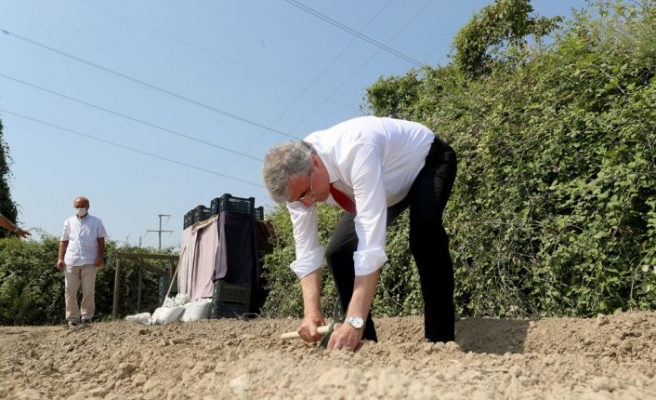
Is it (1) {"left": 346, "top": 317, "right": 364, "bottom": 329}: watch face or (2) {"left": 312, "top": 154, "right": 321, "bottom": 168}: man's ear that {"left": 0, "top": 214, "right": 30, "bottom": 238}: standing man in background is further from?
(1) {"left": 346, "top": 317, "right": 364, "bottom": 329}: watch face

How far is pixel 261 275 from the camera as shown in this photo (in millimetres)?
8141

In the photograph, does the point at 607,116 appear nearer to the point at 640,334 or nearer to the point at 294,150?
the point at 640,334

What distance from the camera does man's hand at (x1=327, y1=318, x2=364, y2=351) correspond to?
2123 millimetres

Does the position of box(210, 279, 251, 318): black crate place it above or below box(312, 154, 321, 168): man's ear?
below

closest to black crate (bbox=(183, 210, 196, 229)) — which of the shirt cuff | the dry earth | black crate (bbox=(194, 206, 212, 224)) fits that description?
black crate (bbox=(194, 206, 212, 224))

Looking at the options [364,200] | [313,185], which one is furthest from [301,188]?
[364,200]

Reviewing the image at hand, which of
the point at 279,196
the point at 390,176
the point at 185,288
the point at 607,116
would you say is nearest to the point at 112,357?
the point at 279,196

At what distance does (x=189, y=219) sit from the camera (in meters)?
10.6

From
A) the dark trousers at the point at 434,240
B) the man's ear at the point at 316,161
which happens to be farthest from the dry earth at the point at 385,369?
the man's ear at the point at 316,161

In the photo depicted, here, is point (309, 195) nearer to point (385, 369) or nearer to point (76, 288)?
point (385, 369)

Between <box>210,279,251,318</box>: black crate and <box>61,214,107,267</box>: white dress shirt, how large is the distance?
1.72m

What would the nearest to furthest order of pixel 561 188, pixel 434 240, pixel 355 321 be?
pixel 355 321 → pixel 434 240 → pixel 561 188

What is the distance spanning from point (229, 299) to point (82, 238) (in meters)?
2.14

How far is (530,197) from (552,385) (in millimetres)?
2459
